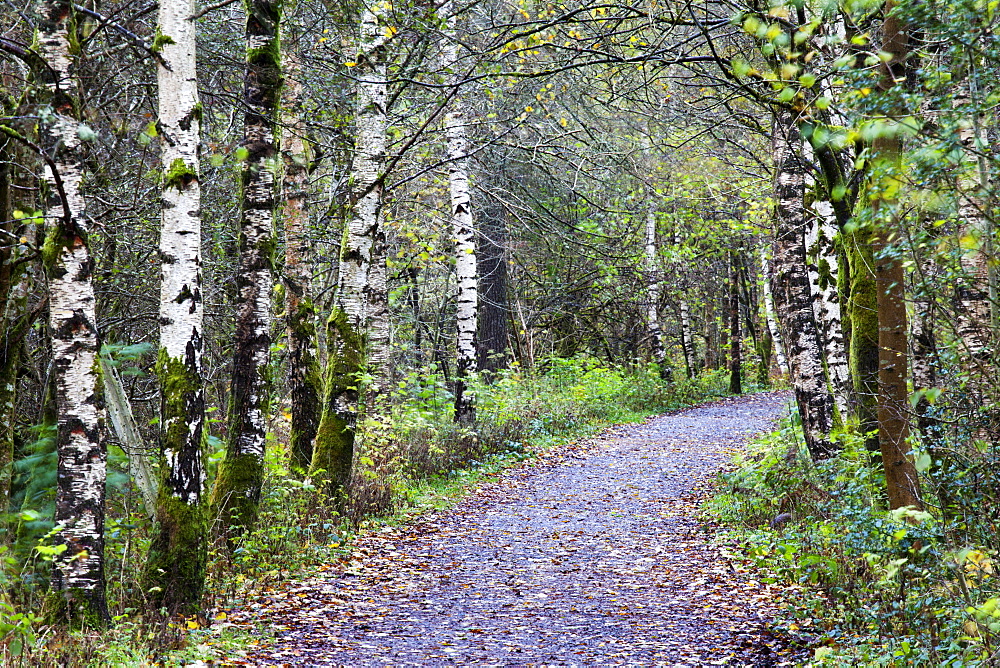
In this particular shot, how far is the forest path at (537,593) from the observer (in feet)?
18.6

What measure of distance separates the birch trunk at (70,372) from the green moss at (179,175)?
0.74 metres

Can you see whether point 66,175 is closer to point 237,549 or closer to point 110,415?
point 110,415

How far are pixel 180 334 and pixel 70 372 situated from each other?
866mm

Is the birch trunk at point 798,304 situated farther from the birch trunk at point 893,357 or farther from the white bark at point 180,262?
the white bark at point 180,262

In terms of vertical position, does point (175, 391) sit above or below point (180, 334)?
below

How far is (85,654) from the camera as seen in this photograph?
456cm

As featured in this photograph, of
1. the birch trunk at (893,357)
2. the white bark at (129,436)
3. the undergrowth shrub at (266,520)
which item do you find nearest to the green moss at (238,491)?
the undergrowth shrub at (266,520)

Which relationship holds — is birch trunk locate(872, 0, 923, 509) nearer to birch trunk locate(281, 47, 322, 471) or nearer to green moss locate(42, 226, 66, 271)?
green moss locate(42, 226, 66, 271)

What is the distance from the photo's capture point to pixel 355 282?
9711 millimetres

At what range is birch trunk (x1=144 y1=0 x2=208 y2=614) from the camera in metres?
5.71

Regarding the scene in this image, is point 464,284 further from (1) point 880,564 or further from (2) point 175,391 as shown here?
(1) point 880,564

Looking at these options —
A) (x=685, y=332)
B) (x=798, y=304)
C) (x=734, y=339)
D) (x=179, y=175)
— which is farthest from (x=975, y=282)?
(x=685, y=332)

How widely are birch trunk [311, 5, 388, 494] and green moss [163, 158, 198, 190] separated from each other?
373 centimetres

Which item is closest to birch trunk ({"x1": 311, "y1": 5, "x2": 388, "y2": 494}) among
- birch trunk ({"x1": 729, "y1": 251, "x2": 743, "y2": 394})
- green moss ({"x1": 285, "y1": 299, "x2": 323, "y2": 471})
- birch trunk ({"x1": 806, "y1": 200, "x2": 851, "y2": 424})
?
green moss ({"x1": 285, "y1": 299, "x2": 323, "y2": 471})
